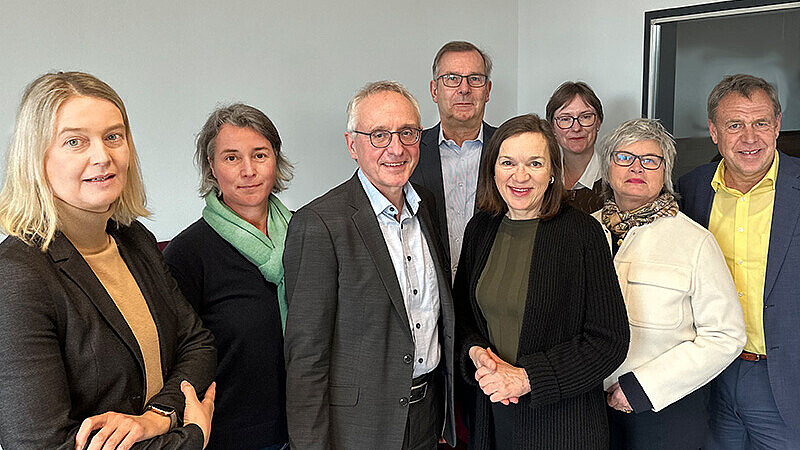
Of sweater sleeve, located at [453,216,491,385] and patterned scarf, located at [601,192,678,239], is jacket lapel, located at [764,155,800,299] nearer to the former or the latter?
patterned scarf, located at [601,192,678,239]

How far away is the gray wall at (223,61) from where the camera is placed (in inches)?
122

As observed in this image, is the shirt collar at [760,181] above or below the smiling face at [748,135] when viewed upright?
below

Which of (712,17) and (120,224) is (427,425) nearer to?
→ (120,224)

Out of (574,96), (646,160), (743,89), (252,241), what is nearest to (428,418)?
(252,241)

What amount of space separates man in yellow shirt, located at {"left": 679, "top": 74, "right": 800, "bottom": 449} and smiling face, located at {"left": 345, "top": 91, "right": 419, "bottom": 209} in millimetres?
1376

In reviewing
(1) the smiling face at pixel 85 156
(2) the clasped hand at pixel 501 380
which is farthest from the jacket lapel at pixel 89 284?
(2) the clasped hand at pixel 501 380

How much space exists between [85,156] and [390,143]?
0.88 meters

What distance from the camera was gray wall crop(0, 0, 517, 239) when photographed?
3.09 metres

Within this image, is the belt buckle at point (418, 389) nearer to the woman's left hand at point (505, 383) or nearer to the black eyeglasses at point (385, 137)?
the woman's left hand at point (505, 383)

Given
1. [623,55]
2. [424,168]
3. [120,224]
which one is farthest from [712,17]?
[120,224]

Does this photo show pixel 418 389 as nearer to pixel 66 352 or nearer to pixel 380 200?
pixel 380 200

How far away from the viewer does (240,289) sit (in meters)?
2.19

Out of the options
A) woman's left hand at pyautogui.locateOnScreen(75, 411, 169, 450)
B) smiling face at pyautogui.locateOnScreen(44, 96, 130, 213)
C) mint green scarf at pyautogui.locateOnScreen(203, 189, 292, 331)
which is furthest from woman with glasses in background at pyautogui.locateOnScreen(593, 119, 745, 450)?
smiling face at pyautogui.locateOnScreen(44, 96, 130, 213)

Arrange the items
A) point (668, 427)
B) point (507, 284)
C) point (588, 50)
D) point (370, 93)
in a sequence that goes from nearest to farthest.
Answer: point (370, 93)
point (507, 284)
point (668, 427)
point (588, 50)
